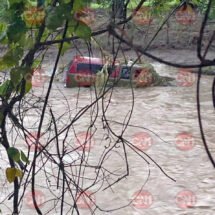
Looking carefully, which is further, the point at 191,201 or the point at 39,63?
the point at 191,201

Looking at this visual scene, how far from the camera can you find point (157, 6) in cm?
198

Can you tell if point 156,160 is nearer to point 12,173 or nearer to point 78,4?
point 12,173

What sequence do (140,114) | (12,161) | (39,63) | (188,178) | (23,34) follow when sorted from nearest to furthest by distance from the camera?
1. (23,34)
2. (12,161)
3. (39,63)
4. (188,178)
5. (140,114)

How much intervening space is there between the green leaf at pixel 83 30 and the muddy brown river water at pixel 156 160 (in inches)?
52.4

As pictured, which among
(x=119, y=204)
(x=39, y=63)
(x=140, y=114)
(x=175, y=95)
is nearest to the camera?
(x=39, y=63)

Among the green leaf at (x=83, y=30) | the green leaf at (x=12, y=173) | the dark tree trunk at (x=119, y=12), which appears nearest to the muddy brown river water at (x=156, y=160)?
the dark tree trunk at (x=119, y=12)

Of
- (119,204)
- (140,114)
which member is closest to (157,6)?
(119,204)

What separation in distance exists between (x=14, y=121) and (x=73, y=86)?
23.0 feet

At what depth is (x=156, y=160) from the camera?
5.36 m

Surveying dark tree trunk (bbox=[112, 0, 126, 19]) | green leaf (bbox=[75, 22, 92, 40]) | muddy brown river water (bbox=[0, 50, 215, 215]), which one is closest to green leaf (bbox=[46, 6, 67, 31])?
green leaf (bbox=[75, 22, 92, 40])

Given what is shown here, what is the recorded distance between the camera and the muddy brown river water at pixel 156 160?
431 centimetres

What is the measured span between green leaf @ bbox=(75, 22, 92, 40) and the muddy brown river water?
1332 millimetres

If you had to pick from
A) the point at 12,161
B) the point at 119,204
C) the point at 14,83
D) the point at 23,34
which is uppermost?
the point at 23,34

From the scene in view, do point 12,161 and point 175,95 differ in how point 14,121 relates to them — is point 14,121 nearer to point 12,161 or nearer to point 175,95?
point 12,161
